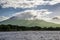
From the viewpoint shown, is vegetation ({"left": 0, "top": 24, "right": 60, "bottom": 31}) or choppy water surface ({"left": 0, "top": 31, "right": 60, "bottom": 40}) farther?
vegetation ({"left": 0, "top": 24, "right": 60, "bottom": 31})

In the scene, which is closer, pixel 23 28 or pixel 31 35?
pixel 31 35

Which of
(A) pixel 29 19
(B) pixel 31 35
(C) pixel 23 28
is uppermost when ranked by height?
(A) pixel 29 19

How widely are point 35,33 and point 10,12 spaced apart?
1340 millimetres

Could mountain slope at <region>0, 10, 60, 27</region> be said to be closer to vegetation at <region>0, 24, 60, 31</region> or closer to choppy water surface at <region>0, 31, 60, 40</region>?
vegetation at <region>0, 24, 60, 31</region>

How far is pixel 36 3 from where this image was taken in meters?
7.73

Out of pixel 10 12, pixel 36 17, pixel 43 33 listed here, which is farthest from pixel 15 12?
pixel 43 33

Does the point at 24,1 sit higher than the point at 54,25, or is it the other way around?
the point at 24,1

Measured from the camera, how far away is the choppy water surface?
6.88m

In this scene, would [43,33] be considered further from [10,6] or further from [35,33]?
[10,6]

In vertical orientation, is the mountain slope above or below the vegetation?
above

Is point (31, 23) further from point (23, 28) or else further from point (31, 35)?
point (31, 35)

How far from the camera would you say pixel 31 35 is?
23.2 ft

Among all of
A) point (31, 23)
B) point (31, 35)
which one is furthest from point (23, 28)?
point (31, 35)

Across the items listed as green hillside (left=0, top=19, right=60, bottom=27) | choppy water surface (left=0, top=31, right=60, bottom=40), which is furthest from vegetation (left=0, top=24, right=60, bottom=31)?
choppy water surface (left=0, top=31, right=60, bottom=40)
